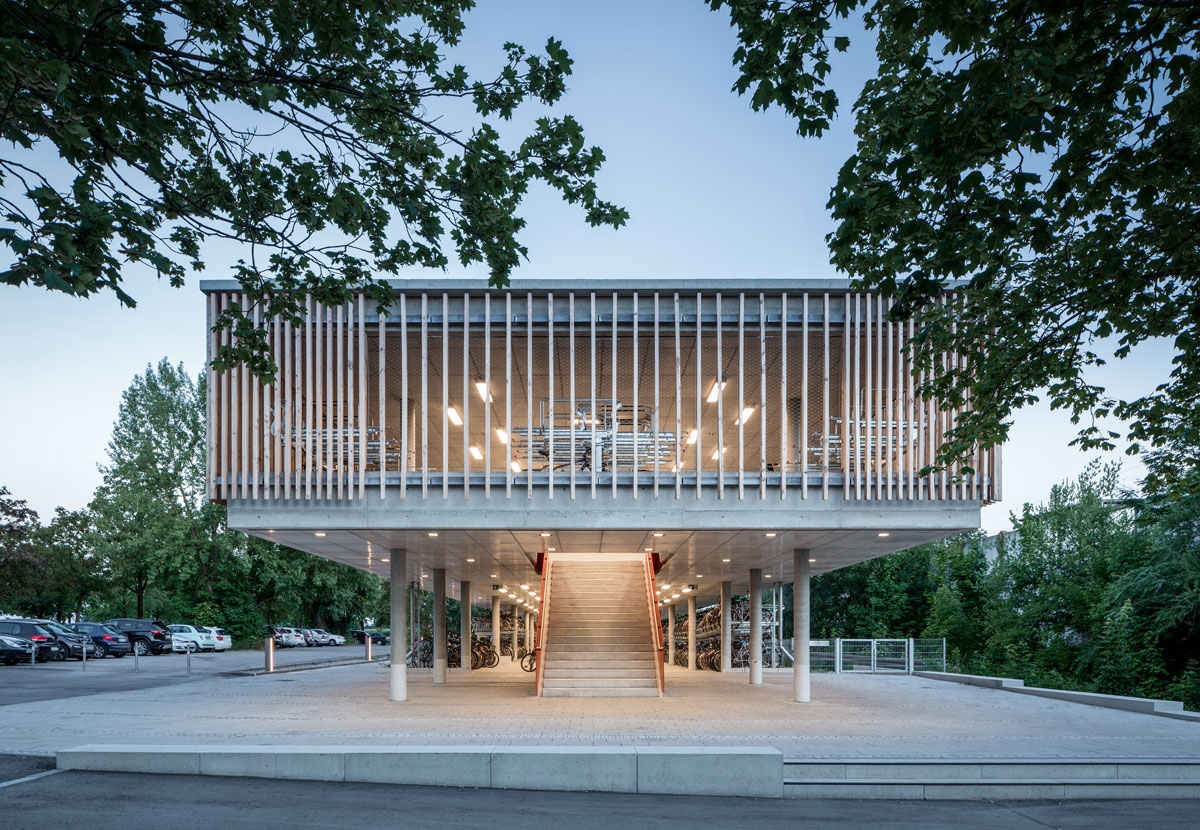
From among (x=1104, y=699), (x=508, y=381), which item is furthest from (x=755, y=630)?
(x=508, y=381)

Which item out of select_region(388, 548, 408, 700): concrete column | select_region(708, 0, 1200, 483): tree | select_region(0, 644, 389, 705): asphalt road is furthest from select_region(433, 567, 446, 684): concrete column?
select_region(708, 0, 1200, 483): tree

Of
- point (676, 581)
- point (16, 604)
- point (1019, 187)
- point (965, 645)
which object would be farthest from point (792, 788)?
point (16, 604)

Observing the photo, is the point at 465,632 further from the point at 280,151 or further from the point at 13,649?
the point at 280,151

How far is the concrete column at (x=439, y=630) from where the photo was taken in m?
23.9

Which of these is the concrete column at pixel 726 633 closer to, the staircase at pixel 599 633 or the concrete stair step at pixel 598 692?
the staircase at pixel 599 633

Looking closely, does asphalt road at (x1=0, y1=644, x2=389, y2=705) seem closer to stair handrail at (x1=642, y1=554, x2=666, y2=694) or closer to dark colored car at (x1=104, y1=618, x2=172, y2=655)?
dark colored car at (x1=104, y1=618, x2=172, y2=655)

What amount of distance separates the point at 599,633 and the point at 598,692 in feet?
7.71

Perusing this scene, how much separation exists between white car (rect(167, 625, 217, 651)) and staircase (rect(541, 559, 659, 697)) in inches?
1054

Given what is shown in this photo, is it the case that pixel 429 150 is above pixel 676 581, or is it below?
above

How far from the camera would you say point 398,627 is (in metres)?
18.6

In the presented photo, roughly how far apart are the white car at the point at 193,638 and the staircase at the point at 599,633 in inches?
1054

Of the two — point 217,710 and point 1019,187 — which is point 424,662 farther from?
point 1019,187

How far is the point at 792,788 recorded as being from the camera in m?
9.63

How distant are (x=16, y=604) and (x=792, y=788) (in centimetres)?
6098
